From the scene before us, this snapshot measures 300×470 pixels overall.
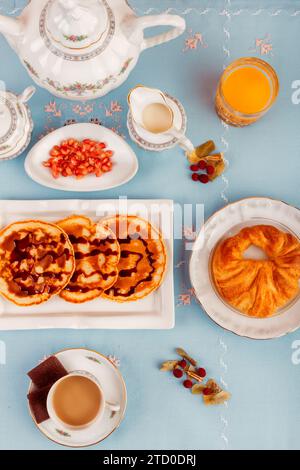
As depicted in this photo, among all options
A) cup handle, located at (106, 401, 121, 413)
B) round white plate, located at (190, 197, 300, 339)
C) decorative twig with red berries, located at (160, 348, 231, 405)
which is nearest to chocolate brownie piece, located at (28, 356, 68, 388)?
cup handle, located at (106, 401, 121, 413)

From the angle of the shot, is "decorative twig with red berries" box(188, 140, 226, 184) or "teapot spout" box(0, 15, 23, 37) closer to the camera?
"teapot spout" box(0, 15, 23, 37)

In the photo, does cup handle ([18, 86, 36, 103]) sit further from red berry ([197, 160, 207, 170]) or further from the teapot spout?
red berry ([197, 160, 207, 170])

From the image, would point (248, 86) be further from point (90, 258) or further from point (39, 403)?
point (39, 403)

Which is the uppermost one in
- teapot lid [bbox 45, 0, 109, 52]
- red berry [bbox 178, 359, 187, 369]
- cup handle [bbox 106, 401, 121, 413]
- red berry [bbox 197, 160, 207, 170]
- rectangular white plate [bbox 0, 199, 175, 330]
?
teapot lid [bbox 45, 0, 109, 52]

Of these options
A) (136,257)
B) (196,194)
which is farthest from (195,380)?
(196,194)

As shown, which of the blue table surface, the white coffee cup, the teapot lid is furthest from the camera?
the blue table surface

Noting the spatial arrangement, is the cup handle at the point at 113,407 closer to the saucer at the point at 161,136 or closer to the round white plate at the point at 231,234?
the round white plate at the point at 231,234
